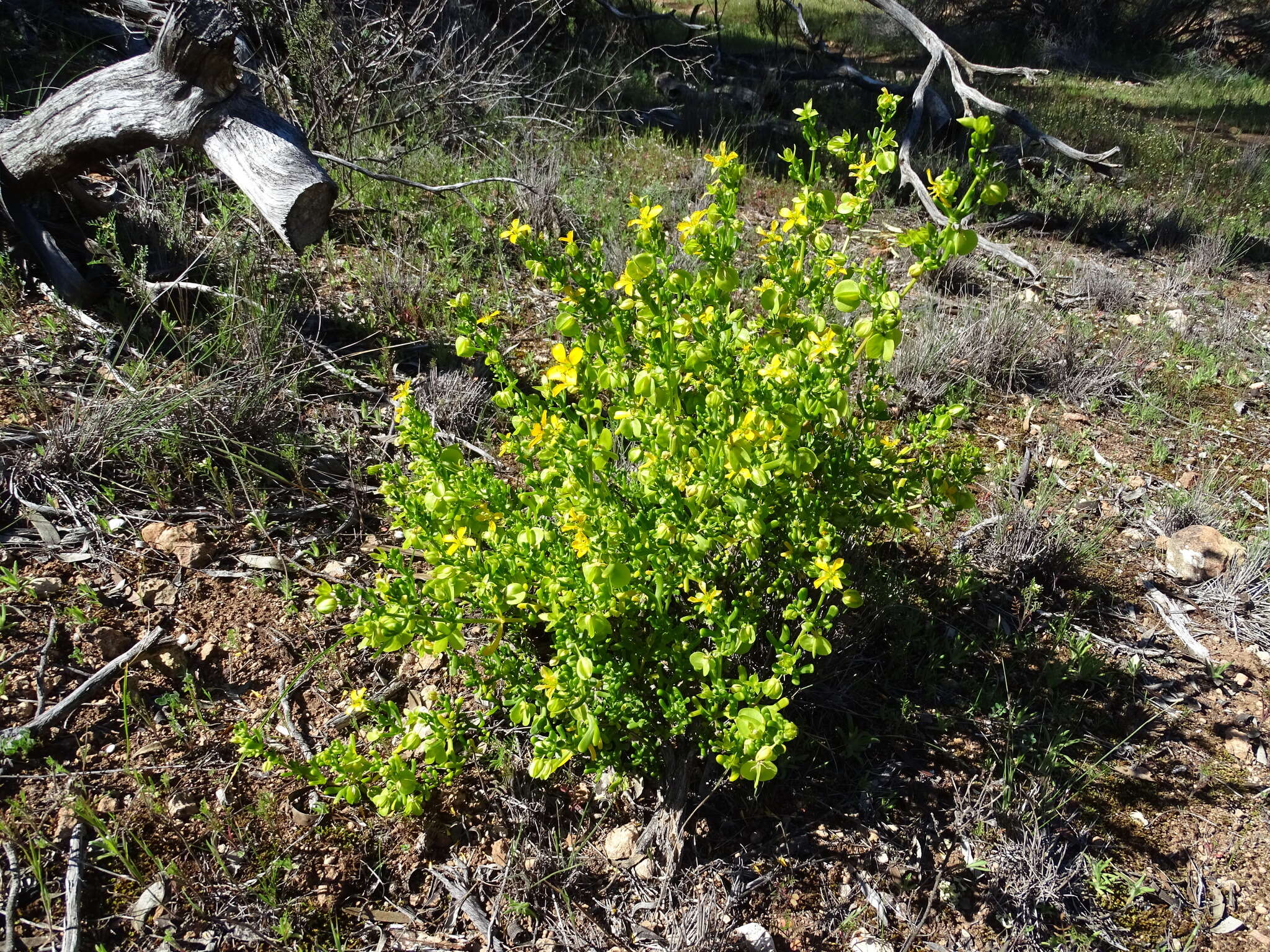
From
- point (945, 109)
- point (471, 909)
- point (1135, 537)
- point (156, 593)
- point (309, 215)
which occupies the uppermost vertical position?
point (945, 109)

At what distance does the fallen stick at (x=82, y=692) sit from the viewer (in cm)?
216

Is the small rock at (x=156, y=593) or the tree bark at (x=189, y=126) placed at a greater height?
the tree bark at (x=189, y=126)

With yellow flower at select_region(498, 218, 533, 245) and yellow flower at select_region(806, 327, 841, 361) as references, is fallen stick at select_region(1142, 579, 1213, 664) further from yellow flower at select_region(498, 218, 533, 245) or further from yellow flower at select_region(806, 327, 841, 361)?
yellow flower at select_region(498, 218, 533, 245)

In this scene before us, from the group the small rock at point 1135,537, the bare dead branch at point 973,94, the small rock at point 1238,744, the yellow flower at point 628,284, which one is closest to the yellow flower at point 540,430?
the yellow flower at point 628,284

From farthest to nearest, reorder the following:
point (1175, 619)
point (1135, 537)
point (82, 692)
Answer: point (1135, 537) → point (1175, 619) → point (82, 692)

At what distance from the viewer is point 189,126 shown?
3.27 m

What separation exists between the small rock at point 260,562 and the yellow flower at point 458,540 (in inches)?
48.1

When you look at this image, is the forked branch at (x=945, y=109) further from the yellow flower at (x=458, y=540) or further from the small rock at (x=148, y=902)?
the small rock at (x=148, y=902)

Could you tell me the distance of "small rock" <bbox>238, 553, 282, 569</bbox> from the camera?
2795 millimetres

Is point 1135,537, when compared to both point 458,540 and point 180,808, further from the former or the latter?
point 180,808

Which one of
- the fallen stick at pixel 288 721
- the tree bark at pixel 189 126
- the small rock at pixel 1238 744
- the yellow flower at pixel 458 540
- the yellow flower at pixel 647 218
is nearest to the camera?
the yellow flower at pixel 458 540

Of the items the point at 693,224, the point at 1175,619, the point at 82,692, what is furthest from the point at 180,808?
the point at 1175,619

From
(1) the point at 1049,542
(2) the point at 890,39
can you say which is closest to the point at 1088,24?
(2) the point at 890,39

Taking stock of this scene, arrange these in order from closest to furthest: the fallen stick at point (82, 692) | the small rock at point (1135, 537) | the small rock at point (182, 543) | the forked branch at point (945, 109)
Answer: the fallen stick at point (82, 692)
the small rock at point (182, 543)
the small rock at point (1135, 537)
the forked branch at point (945, 109)
